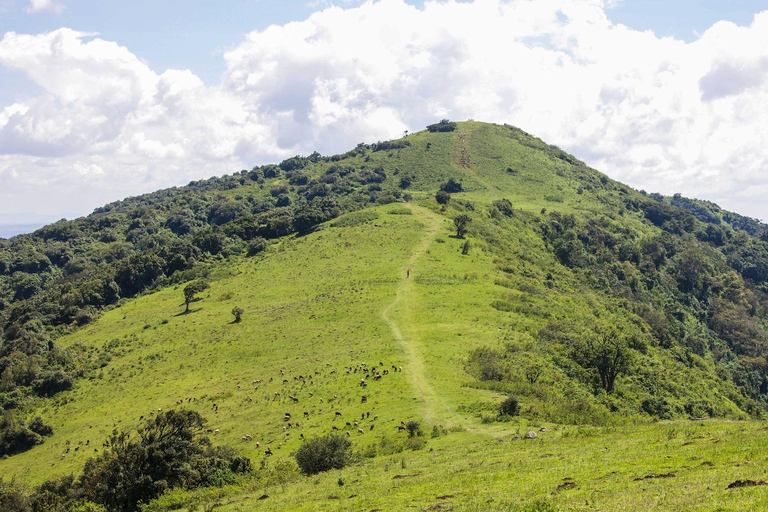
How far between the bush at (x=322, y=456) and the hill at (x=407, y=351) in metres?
1.17

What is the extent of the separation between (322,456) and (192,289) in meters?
60.4

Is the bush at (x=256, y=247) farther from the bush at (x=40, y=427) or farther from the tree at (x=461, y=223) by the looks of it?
the bush at (x=40, y=427)

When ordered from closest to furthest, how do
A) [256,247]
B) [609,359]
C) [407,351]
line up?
1. [609,359]
2. [407,351]
3. [256,247]

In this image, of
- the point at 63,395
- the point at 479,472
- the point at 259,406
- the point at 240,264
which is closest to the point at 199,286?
the point at 240,264

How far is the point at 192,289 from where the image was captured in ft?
286

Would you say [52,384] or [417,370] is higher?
[417,370]

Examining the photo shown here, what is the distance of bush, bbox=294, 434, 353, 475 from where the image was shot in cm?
3397

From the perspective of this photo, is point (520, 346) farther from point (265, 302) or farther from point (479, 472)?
point (265, 302)

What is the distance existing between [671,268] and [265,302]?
Result: 11758 centimetres

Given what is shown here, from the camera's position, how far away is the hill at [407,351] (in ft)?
100

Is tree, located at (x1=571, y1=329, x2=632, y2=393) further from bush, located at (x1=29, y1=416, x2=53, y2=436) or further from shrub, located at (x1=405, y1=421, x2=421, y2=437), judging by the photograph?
bush, located at (x1=29, y1=416, x2=53, y2=436)

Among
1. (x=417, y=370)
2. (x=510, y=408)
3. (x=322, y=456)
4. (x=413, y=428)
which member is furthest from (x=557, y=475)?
(x=417, y=370)

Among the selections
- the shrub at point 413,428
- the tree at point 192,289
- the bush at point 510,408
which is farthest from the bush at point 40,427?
the bush at point 510,408

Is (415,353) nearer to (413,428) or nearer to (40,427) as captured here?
(413,428)
